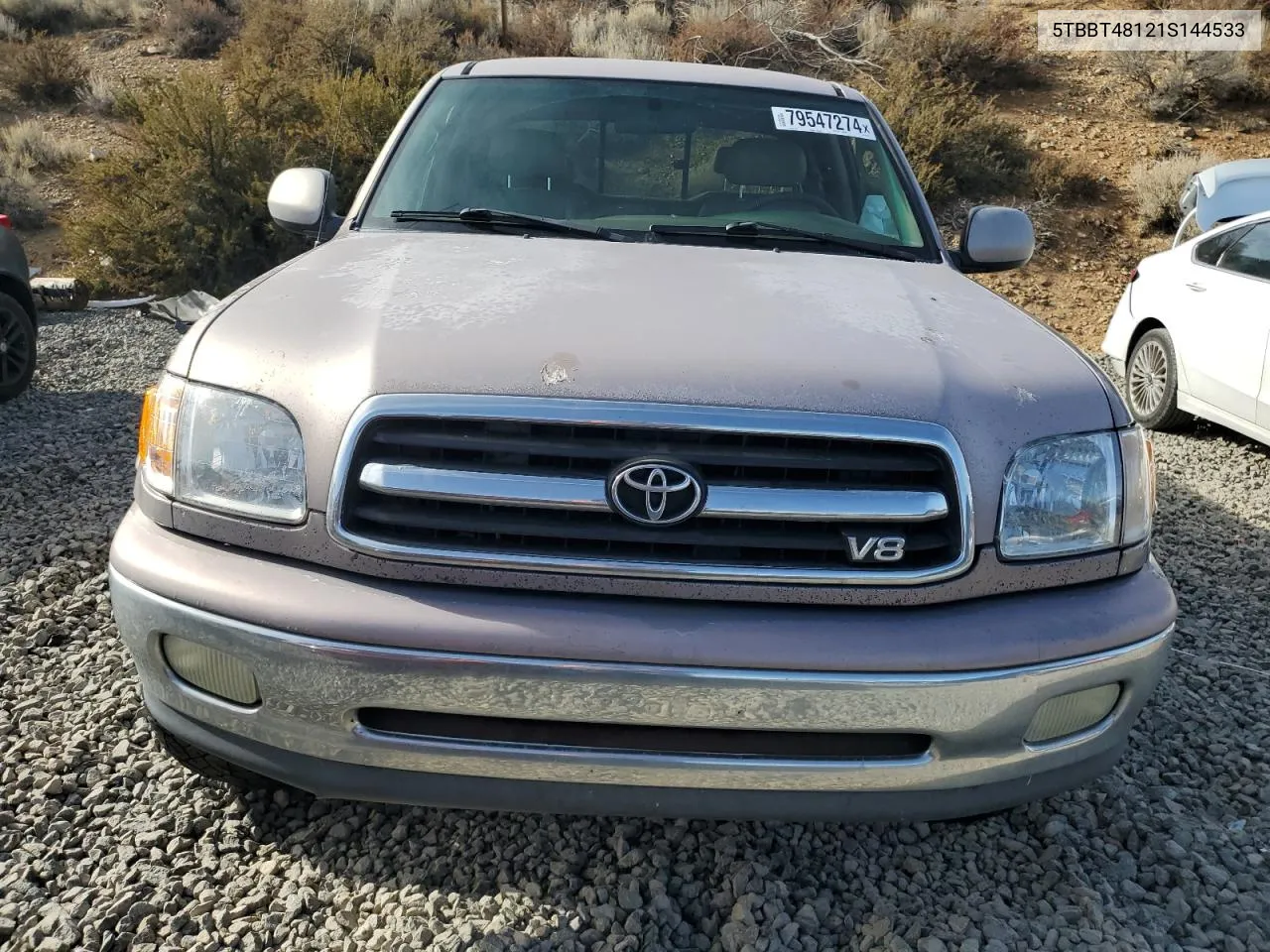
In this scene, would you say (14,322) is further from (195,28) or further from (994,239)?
(195,28)

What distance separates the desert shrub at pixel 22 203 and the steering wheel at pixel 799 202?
12.7 metres

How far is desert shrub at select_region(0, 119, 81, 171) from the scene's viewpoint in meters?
15.0

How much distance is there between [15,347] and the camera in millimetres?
6320

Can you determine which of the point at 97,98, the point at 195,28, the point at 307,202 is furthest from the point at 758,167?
the point at 195,28

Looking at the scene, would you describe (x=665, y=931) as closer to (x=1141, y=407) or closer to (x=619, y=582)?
(x=619, y=582)

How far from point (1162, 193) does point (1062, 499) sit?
43.3ft

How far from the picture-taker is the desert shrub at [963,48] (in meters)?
16.9

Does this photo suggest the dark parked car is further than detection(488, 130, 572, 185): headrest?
Yes

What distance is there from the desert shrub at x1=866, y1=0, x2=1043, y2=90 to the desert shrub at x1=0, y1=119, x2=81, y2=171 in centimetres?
1283

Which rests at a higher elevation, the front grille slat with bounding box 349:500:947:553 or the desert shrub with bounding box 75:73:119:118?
the front grille slat with bounding box 349:500:947:553

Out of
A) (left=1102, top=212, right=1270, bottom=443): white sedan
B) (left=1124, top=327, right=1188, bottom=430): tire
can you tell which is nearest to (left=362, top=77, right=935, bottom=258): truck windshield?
(left=1102, top=212, right=1270, bottom=443): white sedan

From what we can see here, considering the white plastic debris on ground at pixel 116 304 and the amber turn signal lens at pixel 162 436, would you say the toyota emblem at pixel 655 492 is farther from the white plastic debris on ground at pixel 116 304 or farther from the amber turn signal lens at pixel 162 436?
the white plastic debris on ground at pixel 116 304

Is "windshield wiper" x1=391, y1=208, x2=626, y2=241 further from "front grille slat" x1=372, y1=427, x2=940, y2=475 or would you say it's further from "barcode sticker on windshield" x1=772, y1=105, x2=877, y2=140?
"front grille slat" x1=372, y1=427, x2=940, y2=475

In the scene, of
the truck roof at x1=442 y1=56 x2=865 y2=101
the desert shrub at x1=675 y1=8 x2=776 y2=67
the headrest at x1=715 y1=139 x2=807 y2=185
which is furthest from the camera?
the desert shrub at x1=675 y1=8 x2=776 y2=67
